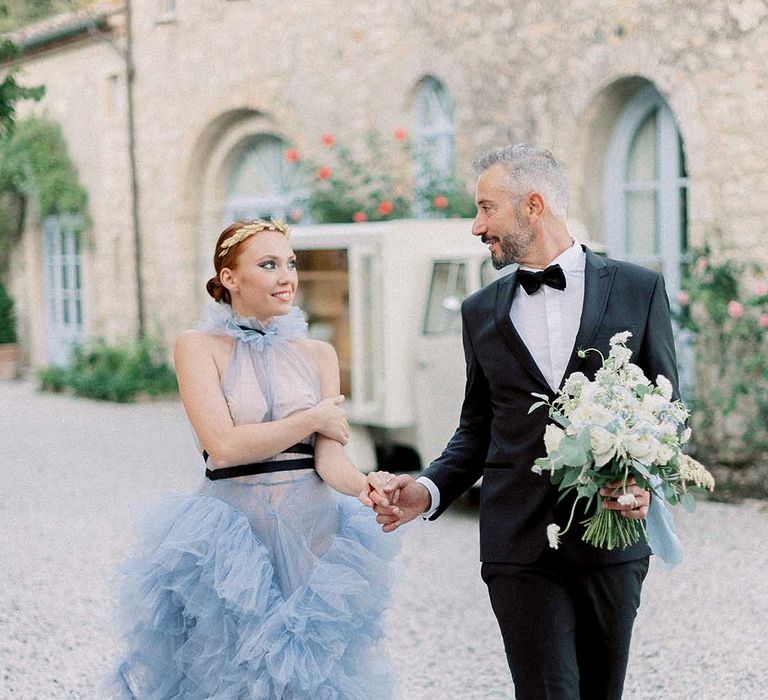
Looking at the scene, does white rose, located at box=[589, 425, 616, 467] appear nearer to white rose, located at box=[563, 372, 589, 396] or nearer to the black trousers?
white rose, located at box=[563, 372, 589, 396]

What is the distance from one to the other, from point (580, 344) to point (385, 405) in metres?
4.78

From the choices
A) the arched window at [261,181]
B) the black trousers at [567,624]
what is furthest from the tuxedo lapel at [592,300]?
the arched window at [261,181]

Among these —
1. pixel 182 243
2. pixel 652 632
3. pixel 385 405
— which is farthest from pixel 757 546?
pixel 182 243

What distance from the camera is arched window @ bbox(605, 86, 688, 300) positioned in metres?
8.96

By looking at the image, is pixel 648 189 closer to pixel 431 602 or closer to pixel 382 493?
pixel 431 602

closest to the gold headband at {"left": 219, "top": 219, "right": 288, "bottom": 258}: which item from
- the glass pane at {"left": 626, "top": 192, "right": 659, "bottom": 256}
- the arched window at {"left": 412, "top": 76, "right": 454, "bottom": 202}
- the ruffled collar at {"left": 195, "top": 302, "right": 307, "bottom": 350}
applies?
the ruffled collar at {"left": 195, "top": 302, "right": 307, "bottom": 350}

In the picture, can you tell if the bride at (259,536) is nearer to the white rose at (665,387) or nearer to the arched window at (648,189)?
the white rose at (665,387)

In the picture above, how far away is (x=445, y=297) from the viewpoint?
7.56 m

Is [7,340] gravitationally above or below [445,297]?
below

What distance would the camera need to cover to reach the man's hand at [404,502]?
3.01 metres

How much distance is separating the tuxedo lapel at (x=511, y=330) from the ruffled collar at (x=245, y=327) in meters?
0.58

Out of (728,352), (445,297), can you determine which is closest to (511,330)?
(445,297)

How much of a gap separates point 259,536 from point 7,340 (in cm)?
1508

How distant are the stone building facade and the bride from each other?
5.56 meters
